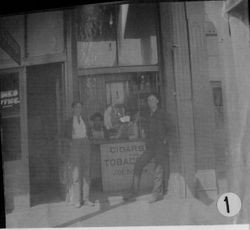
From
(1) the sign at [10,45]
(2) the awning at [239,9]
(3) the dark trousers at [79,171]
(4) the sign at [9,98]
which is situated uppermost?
(2) the awning at [239,9]

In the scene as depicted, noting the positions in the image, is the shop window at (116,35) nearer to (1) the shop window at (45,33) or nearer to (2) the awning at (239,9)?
(1) the shop window at (45,33)

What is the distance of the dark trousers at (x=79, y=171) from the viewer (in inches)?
66.7

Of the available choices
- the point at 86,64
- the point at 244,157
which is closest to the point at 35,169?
the point at 86,64

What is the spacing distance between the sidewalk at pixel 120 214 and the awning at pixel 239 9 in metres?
0.87

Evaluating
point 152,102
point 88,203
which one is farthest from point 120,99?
point 88,203

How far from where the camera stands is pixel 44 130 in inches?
67.6

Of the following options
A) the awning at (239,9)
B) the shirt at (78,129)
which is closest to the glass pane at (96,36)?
the shirt at (78,129)

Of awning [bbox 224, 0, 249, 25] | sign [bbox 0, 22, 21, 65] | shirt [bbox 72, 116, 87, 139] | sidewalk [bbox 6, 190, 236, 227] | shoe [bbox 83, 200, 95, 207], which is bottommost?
sidewalk [bbox 6, 190, 236, 227]

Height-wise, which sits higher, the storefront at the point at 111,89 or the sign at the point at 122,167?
the storefront at the point at 111,89

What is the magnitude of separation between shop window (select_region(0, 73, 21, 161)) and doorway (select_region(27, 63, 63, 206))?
0.06 meters

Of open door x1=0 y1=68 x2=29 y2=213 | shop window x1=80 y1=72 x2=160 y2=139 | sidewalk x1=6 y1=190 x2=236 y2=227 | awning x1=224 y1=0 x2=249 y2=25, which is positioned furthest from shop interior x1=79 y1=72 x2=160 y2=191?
awning x1=224 y1=0 x2=249 y2=25

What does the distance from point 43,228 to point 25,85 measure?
68 centimetres

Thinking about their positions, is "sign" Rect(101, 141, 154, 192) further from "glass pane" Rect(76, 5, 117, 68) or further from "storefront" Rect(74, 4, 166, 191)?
"glass pane" Rect(76, 5, 117, 68)

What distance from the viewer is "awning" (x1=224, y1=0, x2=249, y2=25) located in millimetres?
1685
